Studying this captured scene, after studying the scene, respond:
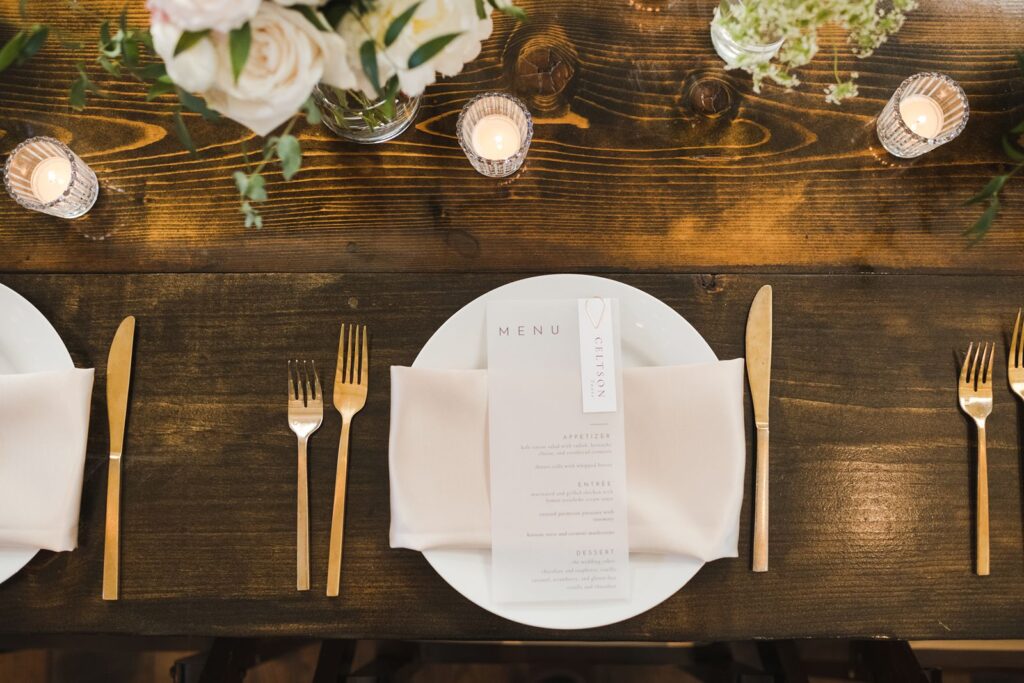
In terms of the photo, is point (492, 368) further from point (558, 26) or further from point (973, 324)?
point (973, 324)

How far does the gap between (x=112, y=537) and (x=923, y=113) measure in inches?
51.5

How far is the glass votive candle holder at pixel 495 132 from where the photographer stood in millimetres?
961

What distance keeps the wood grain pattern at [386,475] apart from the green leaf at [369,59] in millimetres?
393

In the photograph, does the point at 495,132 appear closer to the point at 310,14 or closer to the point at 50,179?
the point at 310,14

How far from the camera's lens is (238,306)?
39.0 inches

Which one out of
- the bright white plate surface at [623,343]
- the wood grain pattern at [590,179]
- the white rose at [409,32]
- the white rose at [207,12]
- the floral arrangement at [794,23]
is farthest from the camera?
the wood grain pattern at [590,179]

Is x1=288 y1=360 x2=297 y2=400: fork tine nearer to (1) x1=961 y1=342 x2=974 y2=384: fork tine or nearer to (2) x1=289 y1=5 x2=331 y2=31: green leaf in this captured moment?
(2) x1=289 y1=5 x2=331 y2=31: green leaf

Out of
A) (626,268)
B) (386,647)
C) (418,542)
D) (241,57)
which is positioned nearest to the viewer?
(241,57)

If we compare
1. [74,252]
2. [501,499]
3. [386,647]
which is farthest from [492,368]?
[386,647]

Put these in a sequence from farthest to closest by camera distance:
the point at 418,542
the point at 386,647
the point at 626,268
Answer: the point at 386,647
the point at 626,268
the point at 418,542

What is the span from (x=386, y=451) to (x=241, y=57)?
557mm

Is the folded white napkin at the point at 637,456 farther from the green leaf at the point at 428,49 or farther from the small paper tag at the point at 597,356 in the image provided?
the green leaf at the point at 428,49

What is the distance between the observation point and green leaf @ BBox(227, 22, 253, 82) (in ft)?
1.86

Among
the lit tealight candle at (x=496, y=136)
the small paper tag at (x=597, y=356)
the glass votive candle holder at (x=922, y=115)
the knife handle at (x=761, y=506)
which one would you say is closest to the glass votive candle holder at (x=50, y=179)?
the lit tealight candle at (x=496, y=136)
